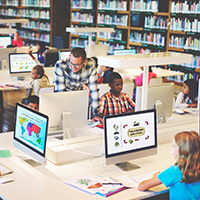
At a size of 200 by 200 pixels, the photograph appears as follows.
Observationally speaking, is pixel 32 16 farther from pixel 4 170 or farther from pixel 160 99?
pixel 4 170

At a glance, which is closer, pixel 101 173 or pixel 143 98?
pixel 101 173

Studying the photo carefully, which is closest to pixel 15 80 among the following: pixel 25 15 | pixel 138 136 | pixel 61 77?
pixel 61 77

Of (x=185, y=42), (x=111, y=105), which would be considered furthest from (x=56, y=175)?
(x=185, y=42)

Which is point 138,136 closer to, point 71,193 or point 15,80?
point 71,193

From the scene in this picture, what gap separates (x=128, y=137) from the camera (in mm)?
2656

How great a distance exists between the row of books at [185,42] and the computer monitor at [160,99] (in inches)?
193

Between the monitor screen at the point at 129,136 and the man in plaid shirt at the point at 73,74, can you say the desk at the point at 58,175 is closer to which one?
the monitor screen at the point at 129,136

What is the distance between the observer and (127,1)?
982 centimetres

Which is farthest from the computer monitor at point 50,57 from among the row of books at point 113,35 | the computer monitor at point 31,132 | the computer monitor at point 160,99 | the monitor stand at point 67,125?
the computer monitor at point 31,132

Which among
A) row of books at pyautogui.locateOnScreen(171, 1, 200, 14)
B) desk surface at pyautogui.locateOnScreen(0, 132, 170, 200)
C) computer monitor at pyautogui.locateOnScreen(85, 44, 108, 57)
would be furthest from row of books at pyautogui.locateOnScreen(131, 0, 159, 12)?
desk surface at pyautogui.locateOnScreen(0, 132, 170, 200)

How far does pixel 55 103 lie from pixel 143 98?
83 centimetres

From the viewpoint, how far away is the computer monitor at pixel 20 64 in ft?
20.0

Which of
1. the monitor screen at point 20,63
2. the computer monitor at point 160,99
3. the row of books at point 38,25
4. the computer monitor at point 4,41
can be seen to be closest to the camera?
the computer monitor at point 160,99

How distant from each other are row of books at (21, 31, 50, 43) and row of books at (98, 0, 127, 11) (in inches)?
104
